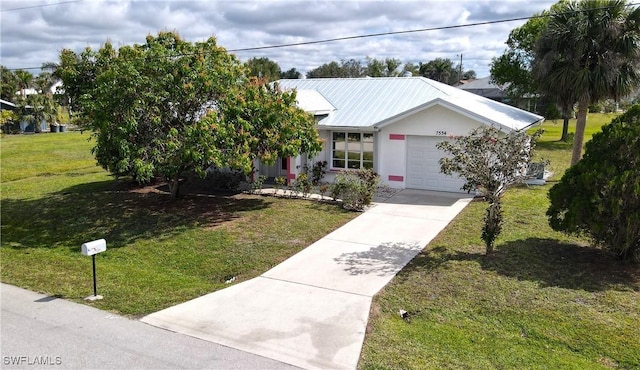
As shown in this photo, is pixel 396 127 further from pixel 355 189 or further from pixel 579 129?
pixel 579 129

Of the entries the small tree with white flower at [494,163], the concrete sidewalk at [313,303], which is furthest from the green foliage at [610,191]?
the concrete sidewalk at [313,303]

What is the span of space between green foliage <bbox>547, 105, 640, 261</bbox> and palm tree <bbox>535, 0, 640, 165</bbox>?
9125 millimetres

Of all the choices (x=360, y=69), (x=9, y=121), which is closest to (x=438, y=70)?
(x=360, y=69)

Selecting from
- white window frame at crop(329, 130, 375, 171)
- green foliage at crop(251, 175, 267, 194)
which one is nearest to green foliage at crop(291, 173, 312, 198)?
green foliage at crop(251, 175, 267, 194)

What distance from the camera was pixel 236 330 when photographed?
25.7 ft

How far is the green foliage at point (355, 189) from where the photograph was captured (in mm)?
15500

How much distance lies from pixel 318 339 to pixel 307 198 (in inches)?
385

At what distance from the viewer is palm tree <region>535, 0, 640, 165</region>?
58.6 feet

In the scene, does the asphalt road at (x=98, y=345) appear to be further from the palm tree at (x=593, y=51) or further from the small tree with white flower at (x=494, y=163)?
the palm tree at (x=593, y=51)

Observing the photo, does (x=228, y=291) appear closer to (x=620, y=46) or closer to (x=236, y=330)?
(x=236, y=330)

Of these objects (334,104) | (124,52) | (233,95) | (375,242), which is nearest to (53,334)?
(375,242)

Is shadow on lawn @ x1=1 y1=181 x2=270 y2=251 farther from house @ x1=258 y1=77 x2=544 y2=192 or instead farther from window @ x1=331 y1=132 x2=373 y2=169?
window @ x1=331 y1=132 x2=373 y2=169

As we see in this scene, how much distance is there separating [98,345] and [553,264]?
8751 mm

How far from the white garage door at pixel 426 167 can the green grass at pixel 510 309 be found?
620 cm
